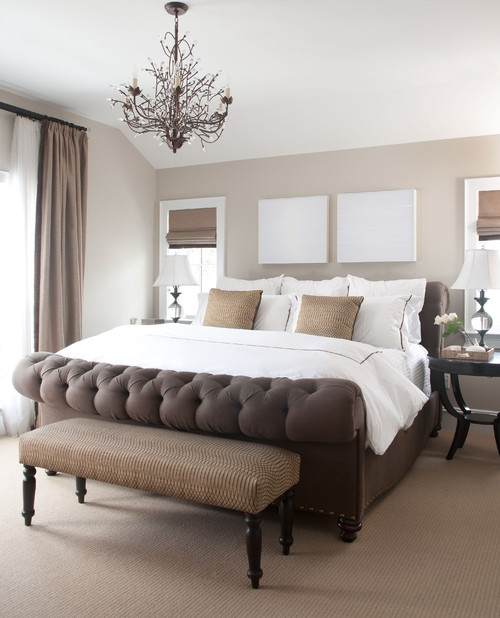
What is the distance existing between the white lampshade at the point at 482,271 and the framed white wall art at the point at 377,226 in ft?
2.28

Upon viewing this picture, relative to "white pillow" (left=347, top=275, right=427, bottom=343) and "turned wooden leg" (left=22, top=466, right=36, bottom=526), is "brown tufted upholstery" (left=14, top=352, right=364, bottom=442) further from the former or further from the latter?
"white pillow" (left=347, top=275, right=427, bottom=343)

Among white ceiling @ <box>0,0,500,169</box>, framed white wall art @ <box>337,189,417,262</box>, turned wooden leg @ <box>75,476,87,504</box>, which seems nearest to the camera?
turned wooden leg @ <box>75,476,87,504</box>

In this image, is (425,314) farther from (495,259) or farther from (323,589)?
(323,589)

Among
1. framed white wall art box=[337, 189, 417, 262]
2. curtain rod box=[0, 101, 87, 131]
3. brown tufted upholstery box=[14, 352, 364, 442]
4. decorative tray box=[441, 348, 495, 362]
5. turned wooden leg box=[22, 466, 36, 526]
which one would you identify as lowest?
turned wooden leg box=[22, 466, 36, 526]

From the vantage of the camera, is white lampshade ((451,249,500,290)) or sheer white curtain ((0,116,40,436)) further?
sheer white curtain ((0,116,40,436))

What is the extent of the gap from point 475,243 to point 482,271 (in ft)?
2.09

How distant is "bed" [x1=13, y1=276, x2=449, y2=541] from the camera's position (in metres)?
2.43

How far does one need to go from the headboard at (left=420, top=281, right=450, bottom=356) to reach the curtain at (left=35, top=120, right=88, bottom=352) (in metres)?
2.70

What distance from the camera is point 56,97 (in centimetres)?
439

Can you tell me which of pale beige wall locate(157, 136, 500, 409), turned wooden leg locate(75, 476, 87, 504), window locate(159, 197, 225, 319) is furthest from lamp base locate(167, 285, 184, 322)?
turned wooden leg locate(75, 476, 87, 504)

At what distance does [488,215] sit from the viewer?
14.2 ft

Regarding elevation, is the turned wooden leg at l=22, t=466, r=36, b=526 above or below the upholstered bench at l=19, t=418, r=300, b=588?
below

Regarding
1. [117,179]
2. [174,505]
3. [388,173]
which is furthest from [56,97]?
[174,505]

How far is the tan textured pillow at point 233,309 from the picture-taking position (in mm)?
4176
